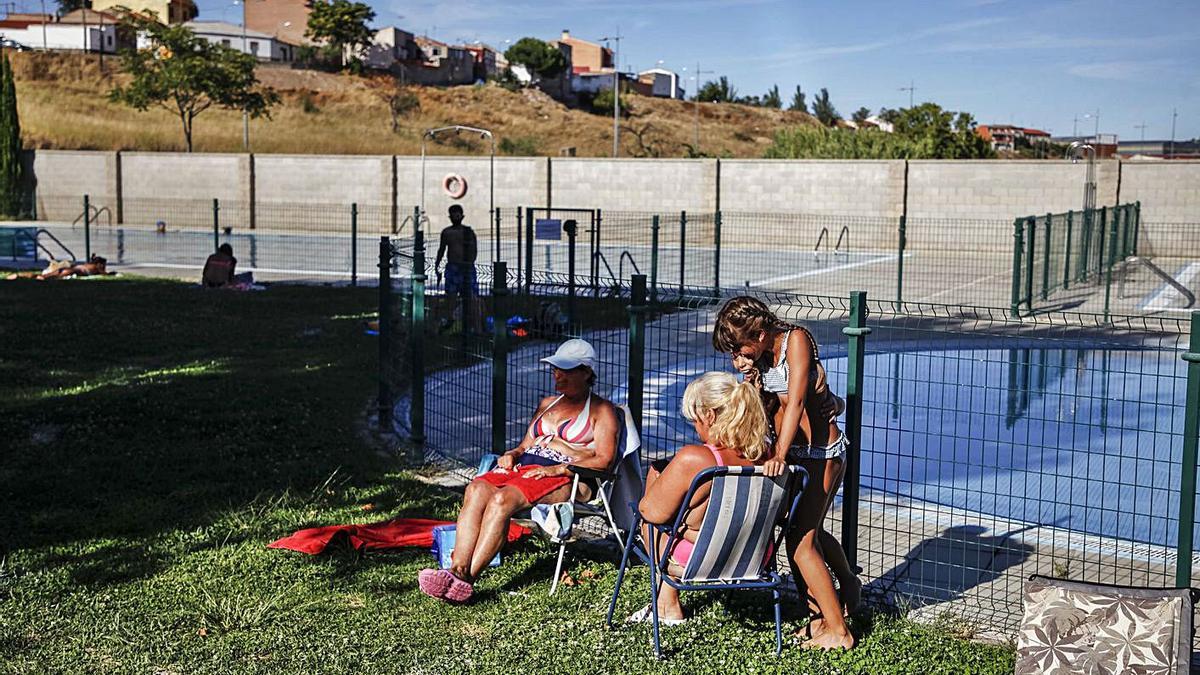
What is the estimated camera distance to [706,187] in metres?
36.5

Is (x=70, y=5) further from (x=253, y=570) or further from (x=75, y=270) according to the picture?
(x=253, y=570)

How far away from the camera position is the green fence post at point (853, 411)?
5.52 m

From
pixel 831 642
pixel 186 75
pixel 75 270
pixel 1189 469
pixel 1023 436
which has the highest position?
pixel 186 75

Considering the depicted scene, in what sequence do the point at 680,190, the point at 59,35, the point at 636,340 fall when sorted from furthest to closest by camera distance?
the point at 59,35 < the point at 680,190 < the point at 636,340

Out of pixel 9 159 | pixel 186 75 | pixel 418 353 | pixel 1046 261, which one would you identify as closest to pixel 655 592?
pixel 418 353

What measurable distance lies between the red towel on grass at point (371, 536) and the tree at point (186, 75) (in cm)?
4642

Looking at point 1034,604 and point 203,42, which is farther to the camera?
point 203,42

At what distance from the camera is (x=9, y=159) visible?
4334 centimetres

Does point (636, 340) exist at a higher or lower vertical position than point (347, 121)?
lower

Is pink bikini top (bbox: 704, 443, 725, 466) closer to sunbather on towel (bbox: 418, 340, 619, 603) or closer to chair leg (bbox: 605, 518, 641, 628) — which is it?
chair leg (bbox: 605, 518, 641, 628)

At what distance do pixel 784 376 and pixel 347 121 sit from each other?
70758 millimetres

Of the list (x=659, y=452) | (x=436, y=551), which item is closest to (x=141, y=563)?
(x=436, y=551)

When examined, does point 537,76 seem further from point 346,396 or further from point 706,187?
point 346,396

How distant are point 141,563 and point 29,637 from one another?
96cm
